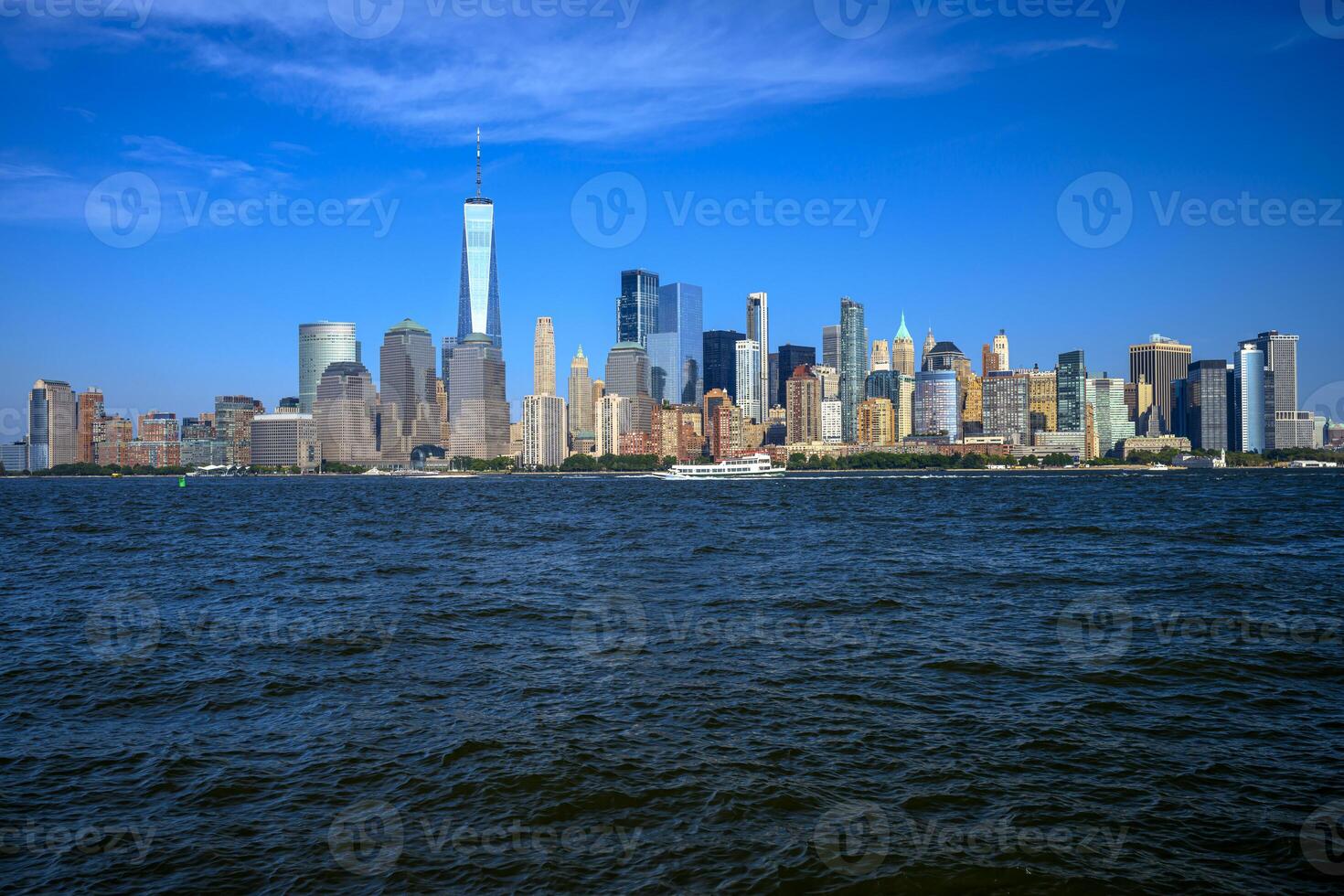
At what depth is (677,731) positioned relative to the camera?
18656 millimetres

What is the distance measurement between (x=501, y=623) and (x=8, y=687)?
13.8 meters

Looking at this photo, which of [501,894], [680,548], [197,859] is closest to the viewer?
[501,894]

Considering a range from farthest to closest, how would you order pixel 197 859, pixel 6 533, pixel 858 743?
1. pixel 6 533
2. pixel 858 743
3. pixel 197 859

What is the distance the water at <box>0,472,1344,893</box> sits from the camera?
13.0 metres

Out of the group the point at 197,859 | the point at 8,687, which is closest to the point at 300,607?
the point at 8,687

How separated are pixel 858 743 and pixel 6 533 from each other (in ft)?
266

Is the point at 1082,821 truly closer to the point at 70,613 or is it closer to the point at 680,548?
the point at 70,613

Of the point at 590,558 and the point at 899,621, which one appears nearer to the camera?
the point at 899,621

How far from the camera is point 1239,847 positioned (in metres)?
13.3

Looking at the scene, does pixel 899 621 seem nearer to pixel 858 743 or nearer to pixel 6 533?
pixel 858 743

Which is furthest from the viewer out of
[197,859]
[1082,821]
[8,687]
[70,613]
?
[70,613]

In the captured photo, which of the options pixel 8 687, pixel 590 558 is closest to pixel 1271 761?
pixel 8 687

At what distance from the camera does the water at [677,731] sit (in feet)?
42.8

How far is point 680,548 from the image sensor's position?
55594 millimetres
